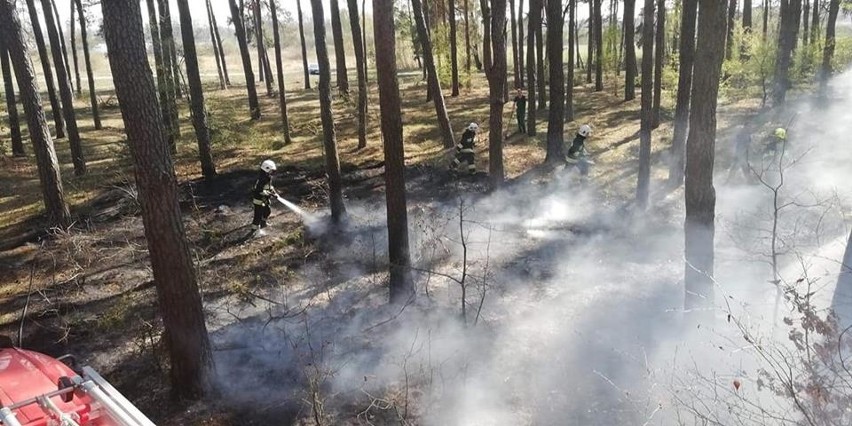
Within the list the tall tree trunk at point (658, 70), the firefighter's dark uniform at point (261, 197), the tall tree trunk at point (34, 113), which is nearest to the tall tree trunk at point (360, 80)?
the firefighter's dark uniform at point (261, 197)

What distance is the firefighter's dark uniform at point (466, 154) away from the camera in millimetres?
14163

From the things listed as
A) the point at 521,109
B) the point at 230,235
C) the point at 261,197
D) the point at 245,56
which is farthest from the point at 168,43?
the point at 521,109

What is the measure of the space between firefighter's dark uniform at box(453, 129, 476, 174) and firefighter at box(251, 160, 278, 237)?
5219mm

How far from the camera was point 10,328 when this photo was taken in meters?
8.02

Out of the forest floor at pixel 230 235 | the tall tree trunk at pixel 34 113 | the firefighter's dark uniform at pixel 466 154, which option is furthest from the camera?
the firefighter's dark uniform at pixel 466 154

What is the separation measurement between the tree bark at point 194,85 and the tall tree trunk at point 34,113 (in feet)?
11.8

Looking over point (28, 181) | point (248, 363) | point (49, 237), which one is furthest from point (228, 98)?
point (248, 363)

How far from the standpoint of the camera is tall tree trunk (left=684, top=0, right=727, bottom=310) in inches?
245

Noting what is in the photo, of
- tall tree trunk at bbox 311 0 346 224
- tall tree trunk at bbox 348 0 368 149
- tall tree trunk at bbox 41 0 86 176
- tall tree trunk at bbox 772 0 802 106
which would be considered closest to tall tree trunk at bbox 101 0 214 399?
tall tree trunk at bbox 311 0 346 224

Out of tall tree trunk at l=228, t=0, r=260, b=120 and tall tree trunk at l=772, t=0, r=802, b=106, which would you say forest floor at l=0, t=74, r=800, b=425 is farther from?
tall tree trunk at l=228, t=0, r=260, b=120

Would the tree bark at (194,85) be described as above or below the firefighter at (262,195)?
above

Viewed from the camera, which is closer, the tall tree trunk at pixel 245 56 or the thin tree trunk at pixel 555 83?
the thin tree trunk at pixel 555 83

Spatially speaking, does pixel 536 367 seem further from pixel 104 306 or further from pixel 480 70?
pixel 480 70

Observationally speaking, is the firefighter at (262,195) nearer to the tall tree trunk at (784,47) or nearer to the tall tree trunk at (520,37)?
the tall tree trunk at (520,37)
